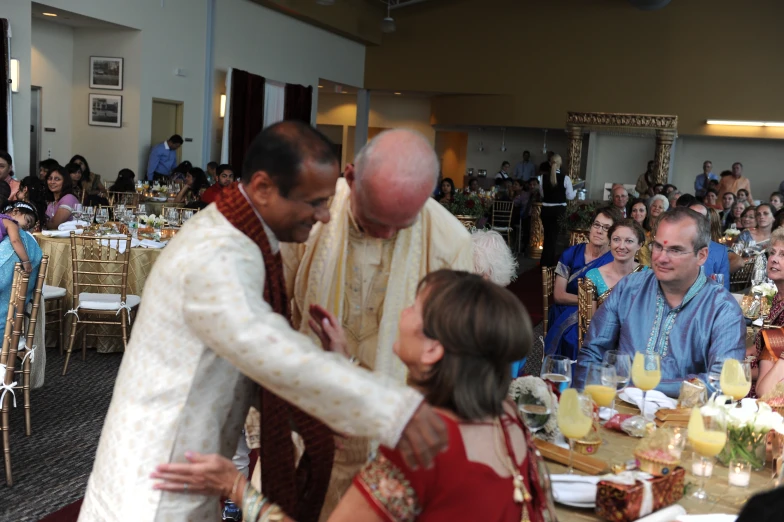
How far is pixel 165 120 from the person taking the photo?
12.3 metres

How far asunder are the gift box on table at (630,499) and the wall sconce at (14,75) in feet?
30.4

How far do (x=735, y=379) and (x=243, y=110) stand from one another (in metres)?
12.0

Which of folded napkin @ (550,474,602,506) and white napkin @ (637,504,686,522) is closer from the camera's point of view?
white napkin @ (637,504,686,522)

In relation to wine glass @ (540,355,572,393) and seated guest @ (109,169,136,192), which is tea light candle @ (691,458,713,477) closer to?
wine glass @ (540,355,572,393)

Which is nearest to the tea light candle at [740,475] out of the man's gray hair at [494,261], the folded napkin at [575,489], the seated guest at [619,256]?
the folded napkin at [575,489]

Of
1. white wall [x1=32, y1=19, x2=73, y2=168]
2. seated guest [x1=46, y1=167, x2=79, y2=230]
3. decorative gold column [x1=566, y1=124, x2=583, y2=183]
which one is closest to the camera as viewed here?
seated guest [x1=46, y1=167, x2=79, y2=230]

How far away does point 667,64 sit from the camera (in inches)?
682

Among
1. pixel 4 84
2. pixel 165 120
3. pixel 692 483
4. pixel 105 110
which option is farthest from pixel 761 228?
pixel 105 110

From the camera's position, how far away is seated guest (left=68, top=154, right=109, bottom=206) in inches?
347

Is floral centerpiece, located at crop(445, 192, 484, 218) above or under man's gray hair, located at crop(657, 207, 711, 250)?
under

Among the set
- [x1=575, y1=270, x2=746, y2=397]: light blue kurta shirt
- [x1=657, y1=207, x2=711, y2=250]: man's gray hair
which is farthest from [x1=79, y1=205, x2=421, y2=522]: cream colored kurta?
[x1=657, y1=207, x2=711, y2=250]: man's gray hair

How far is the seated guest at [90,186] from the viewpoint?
28.9 ft

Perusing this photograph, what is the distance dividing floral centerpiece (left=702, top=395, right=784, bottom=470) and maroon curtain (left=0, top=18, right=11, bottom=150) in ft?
29.1

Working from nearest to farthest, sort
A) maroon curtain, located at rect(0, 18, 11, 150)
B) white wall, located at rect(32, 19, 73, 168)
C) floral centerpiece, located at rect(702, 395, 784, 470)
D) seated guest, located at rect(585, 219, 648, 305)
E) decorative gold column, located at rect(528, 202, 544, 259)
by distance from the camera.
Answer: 1. floral centerpiece, located at rect(702, 395, 784, 470)
2. seated guest, located at rect(585, 219, 648, 305)
3. maroon curtain, located at rect(0, 18, 11, 150)
4. white wall, located at rect(32, 19, 73, 168)
5. decorative gold column, located at rect(528, 202, 544, 259)
